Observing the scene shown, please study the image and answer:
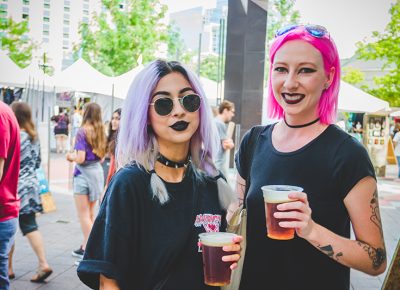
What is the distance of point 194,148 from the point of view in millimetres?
2049

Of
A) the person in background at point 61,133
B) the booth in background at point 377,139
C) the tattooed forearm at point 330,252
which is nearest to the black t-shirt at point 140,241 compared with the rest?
the tattooed forearm at point 330,252

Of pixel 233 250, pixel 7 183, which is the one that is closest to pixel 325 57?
pixel 233 250

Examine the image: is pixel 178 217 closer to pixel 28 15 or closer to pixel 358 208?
pixel 358 208

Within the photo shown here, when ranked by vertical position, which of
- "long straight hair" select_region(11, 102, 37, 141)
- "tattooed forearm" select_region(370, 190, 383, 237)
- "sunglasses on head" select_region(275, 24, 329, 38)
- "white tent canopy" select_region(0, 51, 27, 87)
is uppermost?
"white tent canopy" select_region(0, 51, 27, 87)

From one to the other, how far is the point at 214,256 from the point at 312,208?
0.49 m

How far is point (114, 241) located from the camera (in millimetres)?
1612

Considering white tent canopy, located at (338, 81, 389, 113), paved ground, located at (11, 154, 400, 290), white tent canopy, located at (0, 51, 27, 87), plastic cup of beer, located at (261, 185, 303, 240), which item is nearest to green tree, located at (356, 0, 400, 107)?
white tent canopy, located at (338, 81, 389, 113)

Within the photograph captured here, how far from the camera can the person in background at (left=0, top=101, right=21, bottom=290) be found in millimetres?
3197

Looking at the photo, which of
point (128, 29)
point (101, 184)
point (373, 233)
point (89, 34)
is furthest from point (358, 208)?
point (89, 34)

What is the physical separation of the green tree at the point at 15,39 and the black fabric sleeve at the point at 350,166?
2072 cm

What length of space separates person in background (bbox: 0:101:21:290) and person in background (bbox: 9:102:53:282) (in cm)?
128

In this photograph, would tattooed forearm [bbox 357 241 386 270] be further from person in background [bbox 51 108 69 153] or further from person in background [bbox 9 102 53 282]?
person in background [bbox 51 108 69 153]

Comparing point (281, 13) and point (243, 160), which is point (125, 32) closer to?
point (281, 13)

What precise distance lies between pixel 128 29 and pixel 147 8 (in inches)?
69.3
